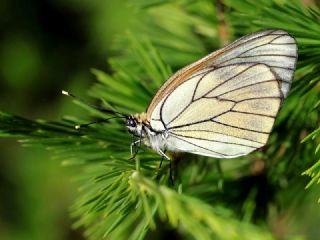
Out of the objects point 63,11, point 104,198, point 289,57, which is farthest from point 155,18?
point 63,11

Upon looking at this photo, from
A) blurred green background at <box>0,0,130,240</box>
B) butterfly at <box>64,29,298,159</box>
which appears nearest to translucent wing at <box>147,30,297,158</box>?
butterfly at <box>64,29,298,159</box>

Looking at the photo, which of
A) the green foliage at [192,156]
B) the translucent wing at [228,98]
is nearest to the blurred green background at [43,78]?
the green foliage at [192,156]

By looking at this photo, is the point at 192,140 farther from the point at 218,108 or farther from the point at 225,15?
the point at 225,15

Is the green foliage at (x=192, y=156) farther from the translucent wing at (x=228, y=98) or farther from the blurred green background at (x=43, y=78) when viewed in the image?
the blurred green background at (x=43, y=78)

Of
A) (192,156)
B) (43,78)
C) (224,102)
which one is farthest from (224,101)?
(43,78)

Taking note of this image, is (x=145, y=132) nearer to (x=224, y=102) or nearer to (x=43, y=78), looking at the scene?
(x=224, y=102)

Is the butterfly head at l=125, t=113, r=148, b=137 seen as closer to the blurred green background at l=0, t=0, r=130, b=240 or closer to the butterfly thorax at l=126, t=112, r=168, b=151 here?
the butterfly thorax at l=126, t=112, r=168, b=151
